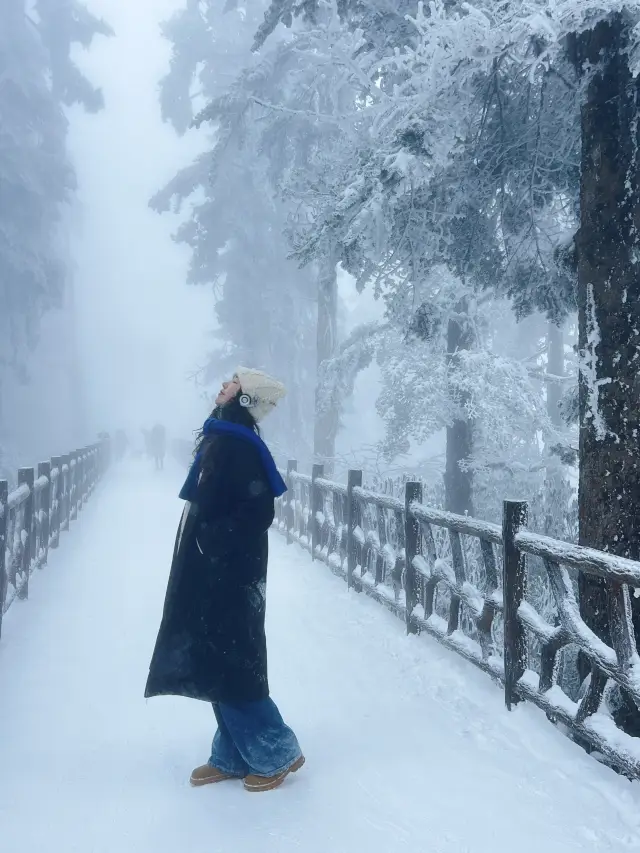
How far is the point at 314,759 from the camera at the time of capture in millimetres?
4273

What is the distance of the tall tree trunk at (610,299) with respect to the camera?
15.7ft

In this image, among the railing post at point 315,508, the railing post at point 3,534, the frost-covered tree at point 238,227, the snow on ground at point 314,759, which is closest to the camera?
the snow on ground at point 314,759

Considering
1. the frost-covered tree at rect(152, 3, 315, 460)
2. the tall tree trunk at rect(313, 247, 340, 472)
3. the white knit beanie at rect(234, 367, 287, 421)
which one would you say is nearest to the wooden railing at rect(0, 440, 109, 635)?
the white knit beanie at rect(234, 367, 287, 421)

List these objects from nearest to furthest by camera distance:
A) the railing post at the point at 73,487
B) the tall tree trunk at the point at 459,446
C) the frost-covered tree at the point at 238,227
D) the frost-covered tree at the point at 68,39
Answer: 1. the tall tree trunk at the point at 459,446
2. the railing post at the point at 73,487
3. the frost-covered tree at the point at 238,227
4. the frost-covered tree at the point at 68,39

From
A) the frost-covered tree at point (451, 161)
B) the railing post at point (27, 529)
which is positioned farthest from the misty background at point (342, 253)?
the railing post at point (27, 529)

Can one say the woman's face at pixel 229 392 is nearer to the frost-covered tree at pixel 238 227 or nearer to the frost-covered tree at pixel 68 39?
the frost-covered tree at pixel 238 227

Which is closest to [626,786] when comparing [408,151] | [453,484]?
[408,151]

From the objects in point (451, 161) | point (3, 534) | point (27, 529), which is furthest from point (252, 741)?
point (27, 529)

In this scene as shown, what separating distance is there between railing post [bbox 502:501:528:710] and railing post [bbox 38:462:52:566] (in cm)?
650

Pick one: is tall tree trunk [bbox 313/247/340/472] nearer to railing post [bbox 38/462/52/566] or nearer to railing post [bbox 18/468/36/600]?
railing post [bbox 38/462/52/566]

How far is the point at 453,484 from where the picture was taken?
43.4ft

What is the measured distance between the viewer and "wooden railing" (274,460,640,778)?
388cm

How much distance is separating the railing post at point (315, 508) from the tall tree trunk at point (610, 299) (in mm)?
5704

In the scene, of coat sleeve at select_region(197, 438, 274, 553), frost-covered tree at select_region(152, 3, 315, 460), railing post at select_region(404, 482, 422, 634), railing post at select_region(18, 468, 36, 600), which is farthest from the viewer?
frost-covered tree at select_region(152, 3, 315, 460)
